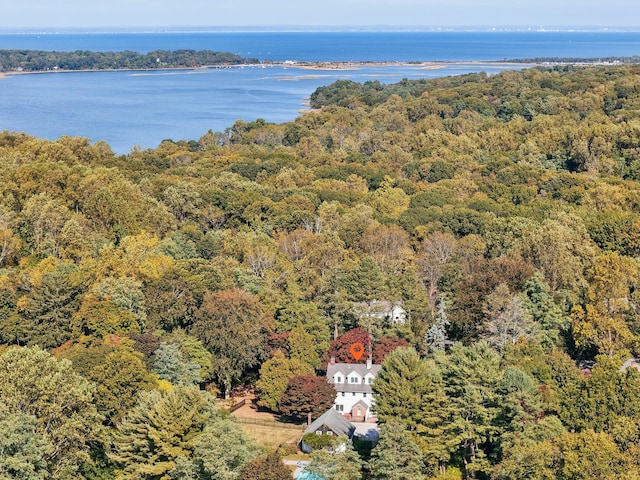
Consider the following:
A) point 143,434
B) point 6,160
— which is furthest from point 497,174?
point 143,434

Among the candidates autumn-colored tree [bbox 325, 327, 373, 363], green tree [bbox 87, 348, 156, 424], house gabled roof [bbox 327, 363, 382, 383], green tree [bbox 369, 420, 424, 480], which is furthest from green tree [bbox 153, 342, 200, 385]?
green tree [bbox 369, 420, 424, 480]

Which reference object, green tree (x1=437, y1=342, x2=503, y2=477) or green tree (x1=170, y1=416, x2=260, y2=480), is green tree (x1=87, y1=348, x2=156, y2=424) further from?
green tree (x1=437, y1=342, x2=503, y2=477)

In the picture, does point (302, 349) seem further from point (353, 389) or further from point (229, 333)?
point (229, 333)

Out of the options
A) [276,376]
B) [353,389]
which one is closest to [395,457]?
[353,389]

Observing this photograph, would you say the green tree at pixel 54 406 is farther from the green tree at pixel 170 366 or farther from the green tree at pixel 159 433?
the green tree at pixel 170 366

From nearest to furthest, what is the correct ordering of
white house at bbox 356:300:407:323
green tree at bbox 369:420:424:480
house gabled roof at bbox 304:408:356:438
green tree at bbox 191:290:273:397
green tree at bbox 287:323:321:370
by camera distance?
green tree at bbox 369:420:424:480
house gabled roof at bbox 304:408:356:438
green tree at bbox 191:290:273:397
green tree at bbox 287:323:321:370
white house at bbox 356:300:407:323

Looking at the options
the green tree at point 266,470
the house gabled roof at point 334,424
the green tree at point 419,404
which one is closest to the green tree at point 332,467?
the green tree at point 266,470
